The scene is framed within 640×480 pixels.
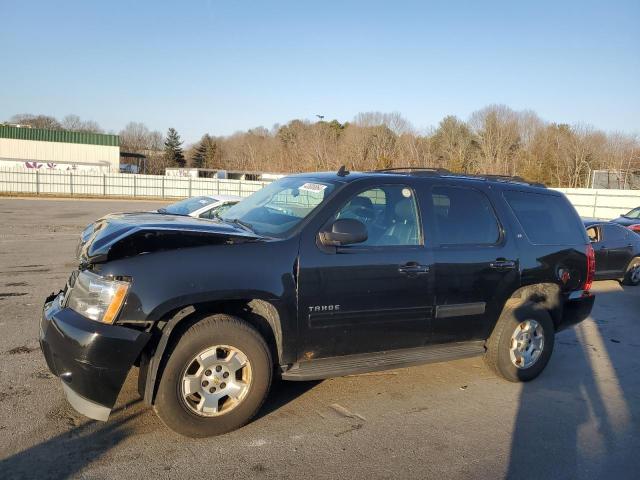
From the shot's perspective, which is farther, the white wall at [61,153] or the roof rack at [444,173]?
the white wall at [61,153]

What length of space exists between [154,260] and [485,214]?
3.05 metres

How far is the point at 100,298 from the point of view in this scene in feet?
10.9

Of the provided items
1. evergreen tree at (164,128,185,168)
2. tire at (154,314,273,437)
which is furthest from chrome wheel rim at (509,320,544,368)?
evergreen tree at (164,128,185,168)

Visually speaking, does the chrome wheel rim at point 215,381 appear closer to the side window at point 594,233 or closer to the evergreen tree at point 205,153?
the side window at point 594,233

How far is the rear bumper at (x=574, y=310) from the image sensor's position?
17.9 feet

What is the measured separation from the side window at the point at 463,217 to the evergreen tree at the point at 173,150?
9126 cm

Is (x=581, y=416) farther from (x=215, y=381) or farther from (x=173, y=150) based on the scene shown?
(x=173, y=150)

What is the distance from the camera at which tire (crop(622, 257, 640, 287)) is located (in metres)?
10.5

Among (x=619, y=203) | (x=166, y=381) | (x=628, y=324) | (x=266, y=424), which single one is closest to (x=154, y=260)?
(x=166, y=381)

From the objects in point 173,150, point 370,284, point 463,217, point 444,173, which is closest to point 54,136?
point 173,150

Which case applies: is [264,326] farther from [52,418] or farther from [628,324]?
[628,324]

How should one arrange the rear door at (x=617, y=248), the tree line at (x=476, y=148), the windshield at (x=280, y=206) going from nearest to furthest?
the windshield at (x=280, y=206)
the rear door at (x=617, y=248)
the tree line at (x=476, y=148)

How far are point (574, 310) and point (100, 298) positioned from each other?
15.3 feet

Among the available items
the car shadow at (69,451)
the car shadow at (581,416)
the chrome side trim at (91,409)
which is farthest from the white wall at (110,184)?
the chrome side trim at (91,409)
